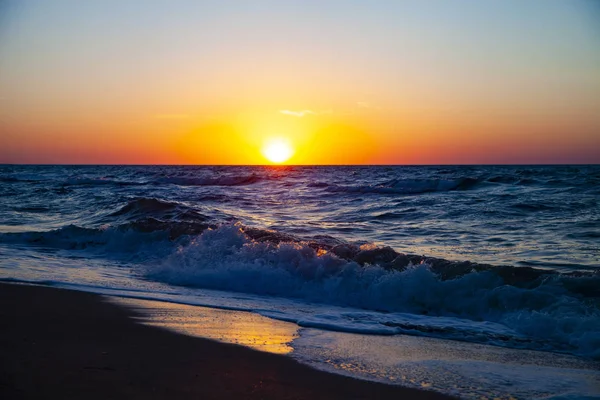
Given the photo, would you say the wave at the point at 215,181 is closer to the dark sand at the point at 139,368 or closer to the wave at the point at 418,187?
the wave at the point at 418,187

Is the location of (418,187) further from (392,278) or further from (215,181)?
(392,278)

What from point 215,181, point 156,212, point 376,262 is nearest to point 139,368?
point 376,262

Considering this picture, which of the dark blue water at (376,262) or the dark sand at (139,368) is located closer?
the dark sand at (139,368)

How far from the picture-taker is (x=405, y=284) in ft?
24.0

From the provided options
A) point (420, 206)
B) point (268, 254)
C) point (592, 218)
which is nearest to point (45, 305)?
point (268, 254)

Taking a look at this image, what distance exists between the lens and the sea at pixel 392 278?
456cm

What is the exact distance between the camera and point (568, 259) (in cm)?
870

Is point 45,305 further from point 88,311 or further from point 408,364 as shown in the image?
point 408,364

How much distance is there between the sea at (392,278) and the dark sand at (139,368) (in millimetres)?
351

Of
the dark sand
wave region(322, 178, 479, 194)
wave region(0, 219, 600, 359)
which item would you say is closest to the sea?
wave region(0, 219, 600, 359)

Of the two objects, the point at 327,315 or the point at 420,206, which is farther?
the point at 420,206

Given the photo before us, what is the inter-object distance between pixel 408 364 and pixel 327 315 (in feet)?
6.42

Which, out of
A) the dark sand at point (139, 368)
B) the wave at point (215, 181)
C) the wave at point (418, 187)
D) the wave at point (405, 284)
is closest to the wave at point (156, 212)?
the wave at point (405, 284)

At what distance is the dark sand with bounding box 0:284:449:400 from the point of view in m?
3.44
